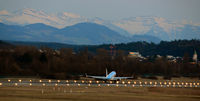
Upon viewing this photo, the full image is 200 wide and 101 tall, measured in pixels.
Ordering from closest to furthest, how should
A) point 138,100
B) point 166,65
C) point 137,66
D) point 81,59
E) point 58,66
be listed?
point 138,100
point 58,66
point 81,59
point 137,66
point 166,65

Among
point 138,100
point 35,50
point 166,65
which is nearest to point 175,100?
point 138,100

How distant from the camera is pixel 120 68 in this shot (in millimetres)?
134375

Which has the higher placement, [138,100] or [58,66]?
[58,66]

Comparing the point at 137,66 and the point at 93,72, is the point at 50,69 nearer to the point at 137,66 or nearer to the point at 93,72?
the point at 93,72

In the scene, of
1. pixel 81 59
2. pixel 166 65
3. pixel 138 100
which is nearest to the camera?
pixel 138 100

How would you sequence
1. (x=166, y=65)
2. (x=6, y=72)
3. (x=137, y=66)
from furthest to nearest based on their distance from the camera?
(x=166, y=65), (x=137, y=66), (x=6, y=72)

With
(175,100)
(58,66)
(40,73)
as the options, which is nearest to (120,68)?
(58,66)

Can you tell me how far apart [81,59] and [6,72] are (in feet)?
94.3

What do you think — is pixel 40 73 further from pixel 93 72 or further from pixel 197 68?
pixel 197 68

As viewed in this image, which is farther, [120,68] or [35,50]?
[120,68]

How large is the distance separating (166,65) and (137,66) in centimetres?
→ 1639

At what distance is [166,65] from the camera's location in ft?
514

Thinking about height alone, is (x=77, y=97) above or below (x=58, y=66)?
below

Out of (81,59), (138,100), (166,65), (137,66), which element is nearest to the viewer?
(138,100)
